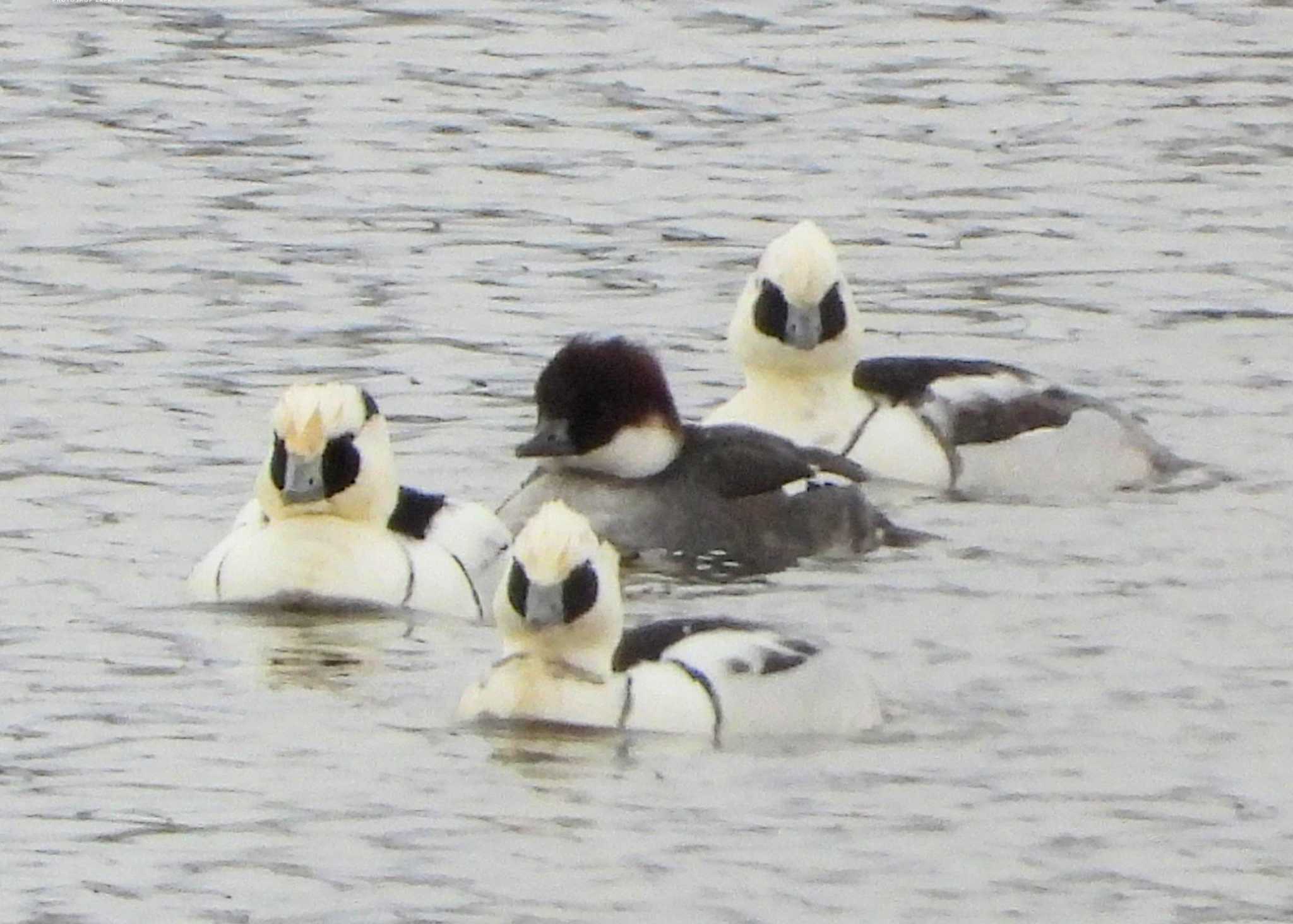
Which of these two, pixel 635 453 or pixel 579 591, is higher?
pixel 579 591

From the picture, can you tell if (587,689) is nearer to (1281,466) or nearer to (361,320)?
(1281,466)

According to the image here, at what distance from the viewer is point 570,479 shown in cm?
1606

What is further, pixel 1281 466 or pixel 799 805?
pixel 1281 466

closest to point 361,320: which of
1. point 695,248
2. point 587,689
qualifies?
point 695,248

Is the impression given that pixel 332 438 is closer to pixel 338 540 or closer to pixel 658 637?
pixel 338 540

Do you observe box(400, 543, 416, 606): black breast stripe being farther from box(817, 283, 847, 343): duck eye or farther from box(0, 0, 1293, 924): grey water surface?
box(817, 283, 847, 343): duck eye

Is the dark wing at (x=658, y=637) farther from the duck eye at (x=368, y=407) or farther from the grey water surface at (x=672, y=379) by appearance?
the duck eye at (x=368, y=407)

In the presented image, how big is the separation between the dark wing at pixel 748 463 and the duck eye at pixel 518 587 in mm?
3077

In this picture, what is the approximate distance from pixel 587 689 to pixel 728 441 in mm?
3478

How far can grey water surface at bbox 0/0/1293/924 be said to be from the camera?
11.7m

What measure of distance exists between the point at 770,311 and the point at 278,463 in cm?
302

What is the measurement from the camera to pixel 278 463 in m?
14.7

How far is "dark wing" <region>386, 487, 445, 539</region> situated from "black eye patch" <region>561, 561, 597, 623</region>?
85.5 inches

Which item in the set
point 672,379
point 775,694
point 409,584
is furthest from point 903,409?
point 775,694
